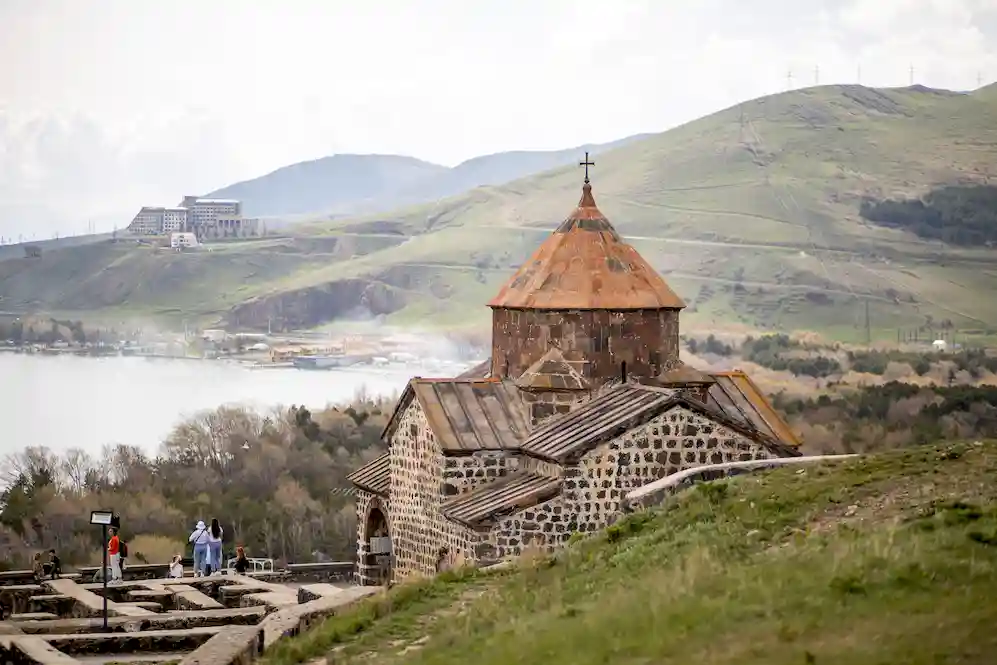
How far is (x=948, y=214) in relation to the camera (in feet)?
165

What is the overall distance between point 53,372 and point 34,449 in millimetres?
8224

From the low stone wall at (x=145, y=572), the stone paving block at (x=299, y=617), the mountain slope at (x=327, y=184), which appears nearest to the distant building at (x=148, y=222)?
the mountain slope at (x=327, y=184)

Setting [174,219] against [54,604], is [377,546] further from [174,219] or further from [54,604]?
[174,219]

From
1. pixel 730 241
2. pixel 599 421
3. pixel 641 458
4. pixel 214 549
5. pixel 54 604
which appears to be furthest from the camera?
pixel 730 241

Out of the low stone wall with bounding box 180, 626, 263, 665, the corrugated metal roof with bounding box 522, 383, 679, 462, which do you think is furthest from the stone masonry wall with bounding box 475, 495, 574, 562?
the low stone wall with bounding box 180, 626, 263, 665

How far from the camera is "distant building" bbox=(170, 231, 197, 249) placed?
55.8 m

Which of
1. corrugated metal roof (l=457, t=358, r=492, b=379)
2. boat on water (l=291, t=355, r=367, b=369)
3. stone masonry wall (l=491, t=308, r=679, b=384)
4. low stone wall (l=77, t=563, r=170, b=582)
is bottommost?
low stone wall (l=77, t=563, r=170, b=582)

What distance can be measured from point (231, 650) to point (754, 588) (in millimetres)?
3714

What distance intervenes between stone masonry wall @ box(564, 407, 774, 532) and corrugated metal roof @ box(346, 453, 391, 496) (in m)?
3.45

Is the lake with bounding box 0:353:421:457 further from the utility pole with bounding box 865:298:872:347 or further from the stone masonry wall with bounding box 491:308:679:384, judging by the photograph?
the stone masonry wall with bounding box 491:308:679:384

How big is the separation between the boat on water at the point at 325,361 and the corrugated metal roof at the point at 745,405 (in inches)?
1306

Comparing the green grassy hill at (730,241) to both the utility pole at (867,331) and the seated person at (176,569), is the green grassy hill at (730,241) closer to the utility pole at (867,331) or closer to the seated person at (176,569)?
the utility pole at (867,331)

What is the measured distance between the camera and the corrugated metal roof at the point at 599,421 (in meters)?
14.9

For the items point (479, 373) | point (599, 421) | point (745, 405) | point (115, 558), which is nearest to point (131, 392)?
point (115, 558)
